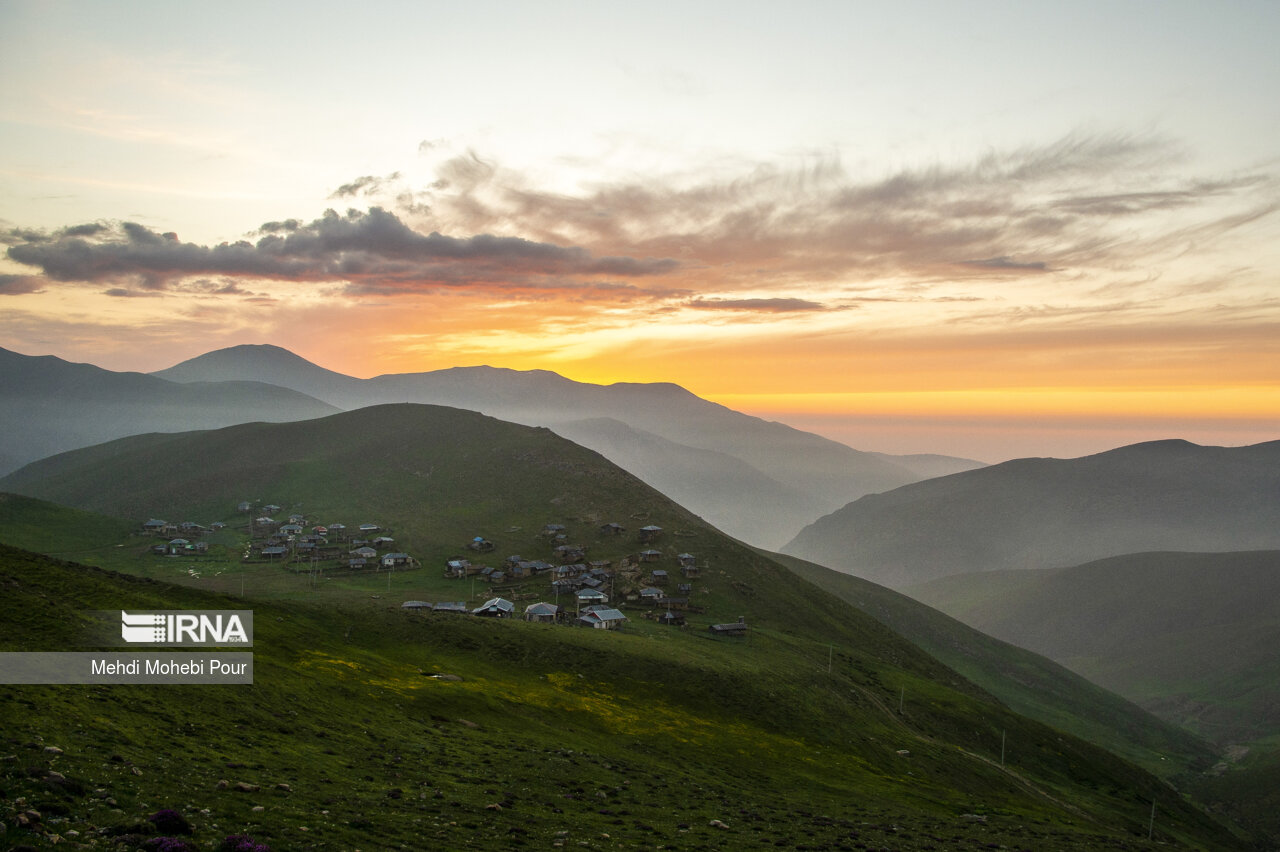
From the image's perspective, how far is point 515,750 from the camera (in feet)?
174

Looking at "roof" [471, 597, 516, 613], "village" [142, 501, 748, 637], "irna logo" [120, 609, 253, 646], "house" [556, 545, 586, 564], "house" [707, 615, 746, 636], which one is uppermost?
"irna logo" [120, 609, 253, 646]

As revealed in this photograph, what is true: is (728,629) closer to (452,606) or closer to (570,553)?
(452,606)

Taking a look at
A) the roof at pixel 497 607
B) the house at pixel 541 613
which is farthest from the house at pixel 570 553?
the roof at pixel 497 607

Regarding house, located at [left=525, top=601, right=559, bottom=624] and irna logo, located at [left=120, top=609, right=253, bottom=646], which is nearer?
irna logo, located at [left=120, top=609, right=253, bottom=646]

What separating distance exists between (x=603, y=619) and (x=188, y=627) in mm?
69321

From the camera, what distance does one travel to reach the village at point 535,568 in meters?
126

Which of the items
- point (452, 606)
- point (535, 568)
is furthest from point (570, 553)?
point (452, 606)

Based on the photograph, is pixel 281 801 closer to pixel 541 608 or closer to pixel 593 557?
pixel 541 608

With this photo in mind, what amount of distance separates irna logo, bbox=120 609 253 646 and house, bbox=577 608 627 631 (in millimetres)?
60002

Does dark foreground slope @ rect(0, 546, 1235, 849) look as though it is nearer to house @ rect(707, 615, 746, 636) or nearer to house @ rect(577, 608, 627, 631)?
house @ rect(707, 615, 746, 636)

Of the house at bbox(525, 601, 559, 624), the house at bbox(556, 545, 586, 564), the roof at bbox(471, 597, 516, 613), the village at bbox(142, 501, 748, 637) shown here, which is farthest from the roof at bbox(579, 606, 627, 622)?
the house at bbox(556, 545, 586, 564)

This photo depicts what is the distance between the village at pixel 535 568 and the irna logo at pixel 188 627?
49670mm

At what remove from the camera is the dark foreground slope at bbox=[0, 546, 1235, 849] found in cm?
2919

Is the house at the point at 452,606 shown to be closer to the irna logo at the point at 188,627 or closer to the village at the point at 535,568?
the village at the point at 535,568
